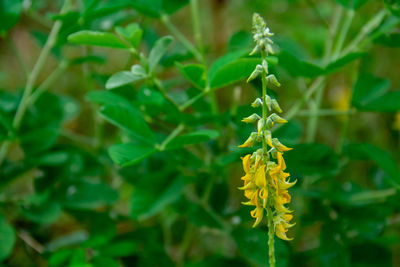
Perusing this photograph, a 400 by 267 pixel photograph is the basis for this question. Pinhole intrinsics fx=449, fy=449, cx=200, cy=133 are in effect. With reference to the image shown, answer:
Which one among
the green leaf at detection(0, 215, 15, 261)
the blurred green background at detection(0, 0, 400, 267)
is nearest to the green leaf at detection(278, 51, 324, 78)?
the blurred green background at detection(0, 0, 400, 267)

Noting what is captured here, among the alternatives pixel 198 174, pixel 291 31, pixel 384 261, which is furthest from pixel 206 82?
pixel 291 31

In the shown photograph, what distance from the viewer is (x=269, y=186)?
1.64 feet

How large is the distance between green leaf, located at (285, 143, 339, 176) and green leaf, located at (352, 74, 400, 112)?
0.32ft

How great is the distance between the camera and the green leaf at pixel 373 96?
2.46ft

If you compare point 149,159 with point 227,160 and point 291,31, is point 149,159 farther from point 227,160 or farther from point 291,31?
point 291,31

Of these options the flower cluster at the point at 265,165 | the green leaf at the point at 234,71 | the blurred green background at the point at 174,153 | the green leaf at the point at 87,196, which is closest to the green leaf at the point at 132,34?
the blurred green background at the point at 174,153

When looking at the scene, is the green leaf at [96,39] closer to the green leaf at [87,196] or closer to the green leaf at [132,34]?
the green leaf at [132,34]

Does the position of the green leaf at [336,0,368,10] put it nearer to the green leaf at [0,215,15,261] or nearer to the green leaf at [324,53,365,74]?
the green leaf at [324,53,365,74]

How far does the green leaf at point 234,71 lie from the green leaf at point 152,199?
206mm

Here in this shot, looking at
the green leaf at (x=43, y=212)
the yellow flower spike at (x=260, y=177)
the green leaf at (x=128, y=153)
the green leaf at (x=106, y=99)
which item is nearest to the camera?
the yellow flower spike at (x=260, y=177)

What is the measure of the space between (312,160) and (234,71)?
10.6 inches

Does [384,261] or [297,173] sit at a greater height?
[297,173]

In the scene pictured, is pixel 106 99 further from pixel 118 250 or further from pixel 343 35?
pixel 343 35

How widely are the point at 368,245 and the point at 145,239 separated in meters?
0.44
